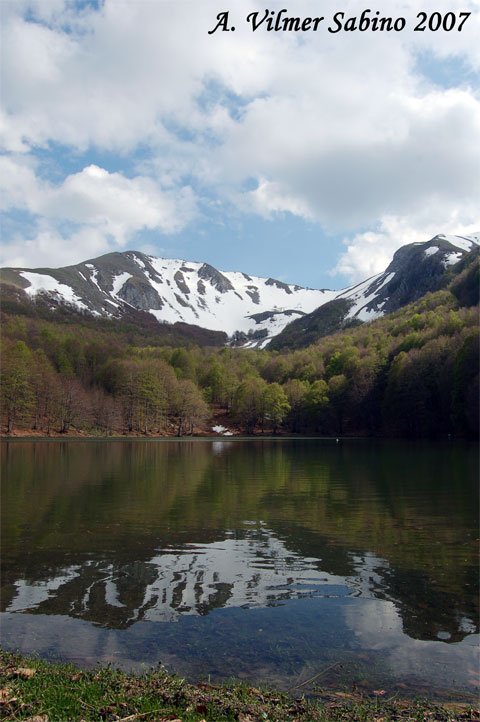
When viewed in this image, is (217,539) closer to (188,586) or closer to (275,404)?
Answer: (188,586)

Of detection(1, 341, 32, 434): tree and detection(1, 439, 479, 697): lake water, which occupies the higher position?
detection(1, 341, 32, 434): tree

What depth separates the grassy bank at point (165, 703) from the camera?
624cm

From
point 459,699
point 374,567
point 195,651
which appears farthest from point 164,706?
point 374,567

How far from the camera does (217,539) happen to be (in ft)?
56.9

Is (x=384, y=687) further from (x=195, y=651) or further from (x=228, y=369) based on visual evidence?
(x=228, y=369)

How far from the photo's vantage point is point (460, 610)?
1071 centimetres

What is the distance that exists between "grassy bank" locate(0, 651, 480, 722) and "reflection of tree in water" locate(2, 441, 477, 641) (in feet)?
8.93

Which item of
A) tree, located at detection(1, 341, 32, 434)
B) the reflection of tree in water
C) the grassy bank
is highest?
tree, located at detection(1, 341, 32, 434)

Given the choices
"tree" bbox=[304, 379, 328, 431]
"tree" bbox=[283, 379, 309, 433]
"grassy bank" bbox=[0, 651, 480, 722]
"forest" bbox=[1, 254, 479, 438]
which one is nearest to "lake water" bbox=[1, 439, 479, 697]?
"grassy bank" bbox=[0, 651, 480, 722]

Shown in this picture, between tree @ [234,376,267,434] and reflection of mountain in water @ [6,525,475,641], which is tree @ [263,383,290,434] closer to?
tree @ [234,376,267,434]

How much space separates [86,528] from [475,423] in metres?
85.9

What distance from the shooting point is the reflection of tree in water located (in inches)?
445

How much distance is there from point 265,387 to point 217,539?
127300 millimetres

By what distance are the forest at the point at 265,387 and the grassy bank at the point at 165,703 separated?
89716 mm
